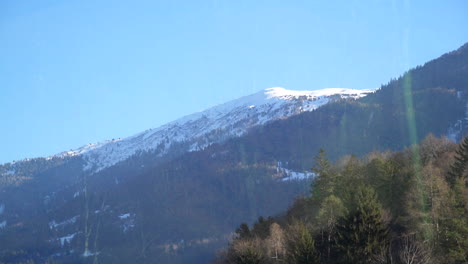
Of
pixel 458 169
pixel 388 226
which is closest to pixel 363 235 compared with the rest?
pixel 388 226

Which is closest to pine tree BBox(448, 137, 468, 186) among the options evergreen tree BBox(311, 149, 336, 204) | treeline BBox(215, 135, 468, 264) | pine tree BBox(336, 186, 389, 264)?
treeline BBox(215, 135, 468, 264)

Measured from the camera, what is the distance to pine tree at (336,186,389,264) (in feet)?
151

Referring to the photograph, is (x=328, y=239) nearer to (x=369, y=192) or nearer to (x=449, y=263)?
(x=369, y=192)

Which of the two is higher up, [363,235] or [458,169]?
[458,169]

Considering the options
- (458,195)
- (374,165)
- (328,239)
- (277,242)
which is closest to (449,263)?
(458,195)

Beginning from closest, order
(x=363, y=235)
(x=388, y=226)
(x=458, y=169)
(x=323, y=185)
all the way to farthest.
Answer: (x=363, y=235)
(x=388, y=226)
(x=458, y=169)
(x=323, y=185)

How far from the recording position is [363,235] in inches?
1832

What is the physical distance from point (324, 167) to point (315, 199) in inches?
236

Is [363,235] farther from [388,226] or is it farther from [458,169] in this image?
[458,169]

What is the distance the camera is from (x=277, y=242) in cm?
5544

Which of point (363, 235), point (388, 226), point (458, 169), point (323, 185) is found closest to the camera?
point (363, 235)

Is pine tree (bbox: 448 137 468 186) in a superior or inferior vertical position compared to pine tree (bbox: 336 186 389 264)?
superior

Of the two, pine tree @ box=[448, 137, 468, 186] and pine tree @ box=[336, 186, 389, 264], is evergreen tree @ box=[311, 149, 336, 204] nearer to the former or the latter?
pine tree @ box=[448, 137, 468, 186]

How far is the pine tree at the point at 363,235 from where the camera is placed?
151ft
